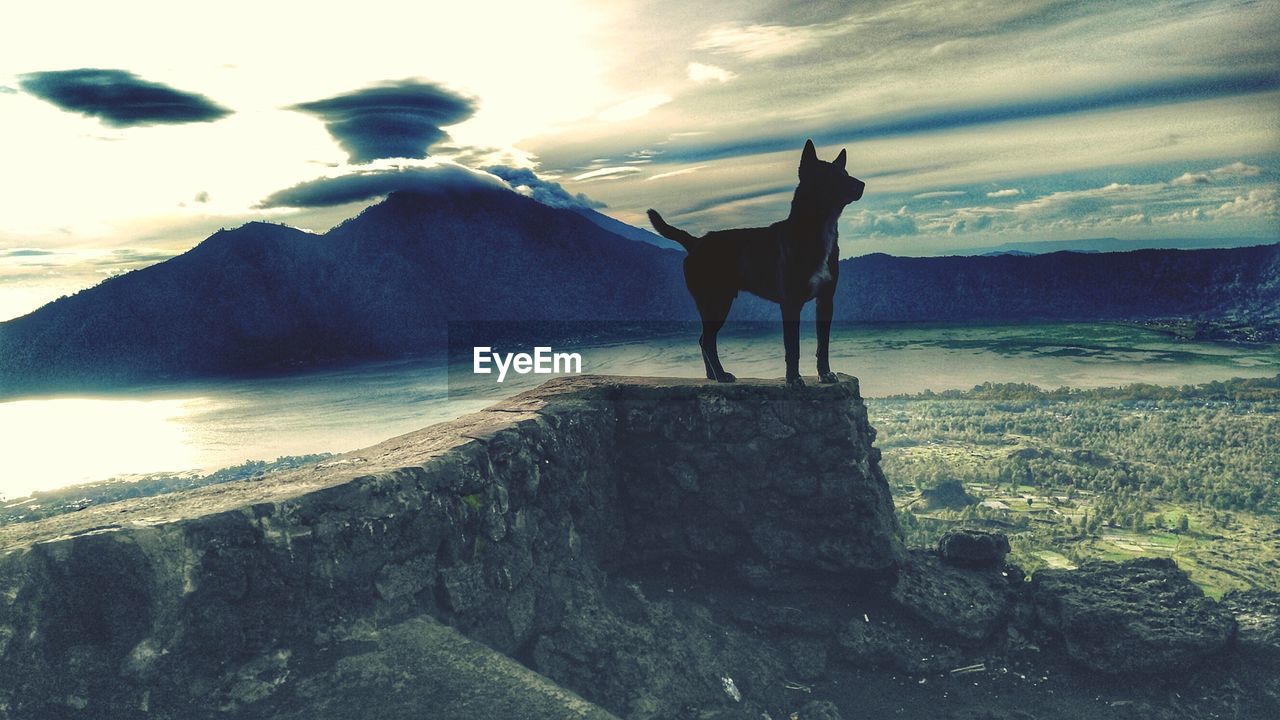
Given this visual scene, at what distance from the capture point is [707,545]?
23.0 m

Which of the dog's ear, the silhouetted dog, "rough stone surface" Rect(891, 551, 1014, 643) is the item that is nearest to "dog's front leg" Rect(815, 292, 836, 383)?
the silhouetted dog

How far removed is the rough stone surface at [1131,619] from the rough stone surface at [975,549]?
4.96ft

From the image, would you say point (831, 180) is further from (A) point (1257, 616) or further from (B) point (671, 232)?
(A) point (1257, 616)

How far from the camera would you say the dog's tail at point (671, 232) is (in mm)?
21002

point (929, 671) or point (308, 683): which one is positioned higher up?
point (308, 683)

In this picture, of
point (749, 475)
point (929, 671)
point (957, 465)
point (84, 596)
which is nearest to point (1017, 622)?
point (929, 671)

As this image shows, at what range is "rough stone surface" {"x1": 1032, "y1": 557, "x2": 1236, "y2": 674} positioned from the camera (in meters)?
23.6

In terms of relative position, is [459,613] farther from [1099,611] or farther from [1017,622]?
[1099,611]

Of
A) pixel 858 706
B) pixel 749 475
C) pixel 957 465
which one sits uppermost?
pixel 749 475

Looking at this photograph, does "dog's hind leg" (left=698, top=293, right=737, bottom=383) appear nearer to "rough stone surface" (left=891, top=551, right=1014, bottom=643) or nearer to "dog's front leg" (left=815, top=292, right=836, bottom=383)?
"dog's front leg" (left=815, top=292, right=836, bottom=383)

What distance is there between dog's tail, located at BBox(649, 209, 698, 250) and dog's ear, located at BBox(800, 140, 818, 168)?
3.77 meters

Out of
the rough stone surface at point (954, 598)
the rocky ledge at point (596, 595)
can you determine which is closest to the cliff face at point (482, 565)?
the rocky ledge at point (596, 595)

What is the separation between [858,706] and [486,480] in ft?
40.5

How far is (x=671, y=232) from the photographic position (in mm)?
21156
